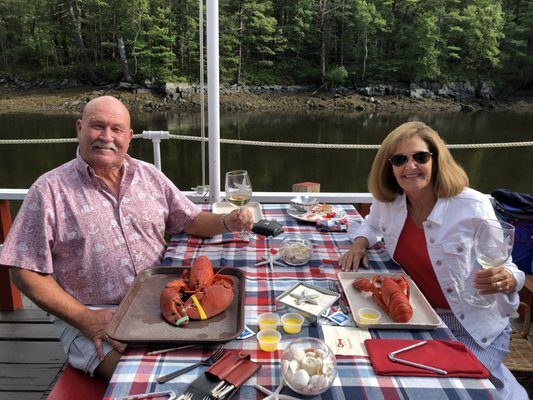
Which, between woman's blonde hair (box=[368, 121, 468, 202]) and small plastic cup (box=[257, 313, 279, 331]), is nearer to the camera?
small plastic cup (box=[257, 313, 279, 331])

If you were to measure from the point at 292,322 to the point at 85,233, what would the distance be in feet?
3.11

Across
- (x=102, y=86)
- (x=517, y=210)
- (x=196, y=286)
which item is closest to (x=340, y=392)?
(x=196, y=286)

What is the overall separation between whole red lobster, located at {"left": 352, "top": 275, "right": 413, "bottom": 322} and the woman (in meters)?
0.22

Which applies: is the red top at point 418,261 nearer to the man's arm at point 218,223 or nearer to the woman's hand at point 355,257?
the woman's hand at point 355,257

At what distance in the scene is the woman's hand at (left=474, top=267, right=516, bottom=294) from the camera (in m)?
1.42

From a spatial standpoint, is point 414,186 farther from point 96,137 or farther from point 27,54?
point 27,54

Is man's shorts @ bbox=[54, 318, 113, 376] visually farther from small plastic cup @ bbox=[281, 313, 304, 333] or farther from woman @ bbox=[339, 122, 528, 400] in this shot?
woman @ bbox=[339, 122, 528, 400]

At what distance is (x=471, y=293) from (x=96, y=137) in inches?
66.2

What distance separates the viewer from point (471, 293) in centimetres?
168

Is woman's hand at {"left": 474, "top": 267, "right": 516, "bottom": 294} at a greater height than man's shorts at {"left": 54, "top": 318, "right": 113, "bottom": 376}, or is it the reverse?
woman's hand at {"left": 474, "top": 267, "right": 516, "bottom": 294}

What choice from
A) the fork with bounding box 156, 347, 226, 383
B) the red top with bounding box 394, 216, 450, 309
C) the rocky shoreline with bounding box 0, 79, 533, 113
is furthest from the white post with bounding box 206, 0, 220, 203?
the rocky shoreline with bounding box 0, 79, 533, 113

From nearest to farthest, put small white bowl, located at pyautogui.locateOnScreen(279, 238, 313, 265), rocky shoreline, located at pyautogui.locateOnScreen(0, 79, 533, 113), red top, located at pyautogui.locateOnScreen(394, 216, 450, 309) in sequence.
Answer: small white bowl, located at pyautogui.locateOnScreen(279, 238, 313, 265) < red top, located at pyautogui.locateOnScreen(394, 216, 450, 309) < rocky shoreline, located at pyautogui.locateOnScreen(0, 79, 533, 113)

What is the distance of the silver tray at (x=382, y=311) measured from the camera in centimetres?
130

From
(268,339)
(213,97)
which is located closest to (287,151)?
(213,97)
